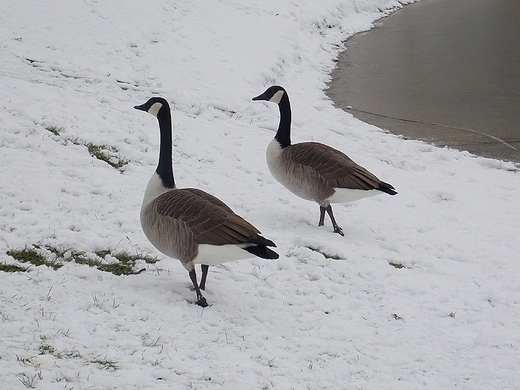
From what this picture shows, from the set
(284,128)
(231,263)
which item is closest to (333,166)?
(284,128)

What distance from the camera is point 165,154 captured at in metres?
5.84

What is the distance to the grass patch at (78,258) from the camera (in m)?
5.55

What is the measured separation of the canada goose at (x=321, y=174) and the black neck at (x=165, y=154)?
2.23 metres

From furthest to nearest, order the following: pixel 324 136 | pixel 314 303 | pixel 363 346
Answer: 1. pixel 324 136
2. pixel 314 303
3. pixel 363 346

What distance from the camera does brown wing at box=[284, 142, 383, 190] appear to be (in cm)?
742

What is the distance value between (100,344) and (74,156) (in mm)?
4139

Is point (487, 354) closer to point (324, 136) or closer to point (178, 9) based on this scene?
point (324, 136)

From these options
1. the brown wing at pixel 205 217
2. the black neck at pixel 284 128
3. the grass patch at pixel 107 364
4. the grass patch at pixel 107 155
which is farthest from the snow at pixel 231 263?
the black neck at pixel 284 128

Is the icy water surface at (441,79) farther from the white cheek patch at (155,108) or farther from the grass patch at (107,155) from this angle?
the white cheek patch at (155,108)

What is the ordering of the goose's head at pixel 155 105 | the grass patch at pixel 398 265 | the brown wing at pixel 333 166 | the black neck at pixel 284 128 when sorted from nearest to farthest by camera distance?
the goose's head at pixel 155 105, the grass patch at pixel 398 265, the brown wing at pixel 333 166, the black neck at pixel 284 128

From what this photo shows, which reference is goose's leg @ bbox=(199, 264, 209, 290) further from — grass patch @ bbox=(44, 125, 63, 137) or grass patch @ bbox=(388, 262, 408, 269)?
grass patch @ bbox=(44, 125, 63, 137)

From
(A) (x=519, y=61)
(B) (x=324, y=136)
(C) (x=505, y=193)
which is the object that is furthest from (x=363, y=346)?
(A) (x=519, y=61)

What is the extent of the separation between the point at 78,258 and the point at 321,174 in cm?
315

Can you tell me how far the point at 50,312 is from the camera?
15.5 feet
